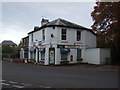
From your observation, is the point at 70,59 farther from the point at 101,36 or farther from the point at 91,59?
the point at 101,36

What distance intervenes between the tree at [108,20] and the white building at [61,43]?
4343 mm

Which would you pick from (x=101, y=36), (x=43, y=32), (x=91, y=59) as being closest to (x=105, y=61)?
(x=91, y=59)

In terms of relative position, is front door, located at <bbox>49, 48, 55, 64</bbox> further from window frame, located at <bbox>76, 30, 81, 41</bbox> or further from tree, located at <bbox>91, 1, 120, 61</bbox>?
tree, located at <bbox>91, 1, 120, 61</bbox>

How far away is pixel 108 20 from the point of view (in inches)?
938

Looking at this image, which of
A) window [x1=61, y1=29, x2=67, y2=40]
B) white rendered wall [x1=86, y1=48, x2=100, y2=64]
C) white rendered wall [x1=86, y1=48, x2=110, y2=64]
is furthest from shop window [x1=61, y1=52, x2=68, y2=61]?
white rendered wall [x1=86, y1=48, x2=110, y2=64]

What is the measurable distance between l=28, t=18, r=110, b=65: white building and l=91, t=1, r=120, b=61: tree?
14.2 ft

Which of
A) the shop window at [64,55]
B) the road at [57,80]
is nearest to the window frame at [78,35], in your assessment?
the shop window at [64,55]

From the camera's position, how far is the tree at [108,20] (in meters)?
22.0

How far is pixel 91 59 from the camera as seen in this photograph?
2866cm

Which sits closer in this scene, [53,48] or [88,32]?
[53,48]

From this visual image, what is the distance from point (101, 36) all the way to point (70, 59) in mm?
6340

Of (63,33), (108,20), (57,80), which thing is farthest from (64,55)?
(57,80)

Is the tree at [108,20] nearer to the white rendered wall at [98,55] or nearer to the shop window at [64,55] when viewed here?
the white rendered wall at [98,55]

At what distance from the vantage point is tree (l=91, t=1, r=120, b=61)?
2200 cm
